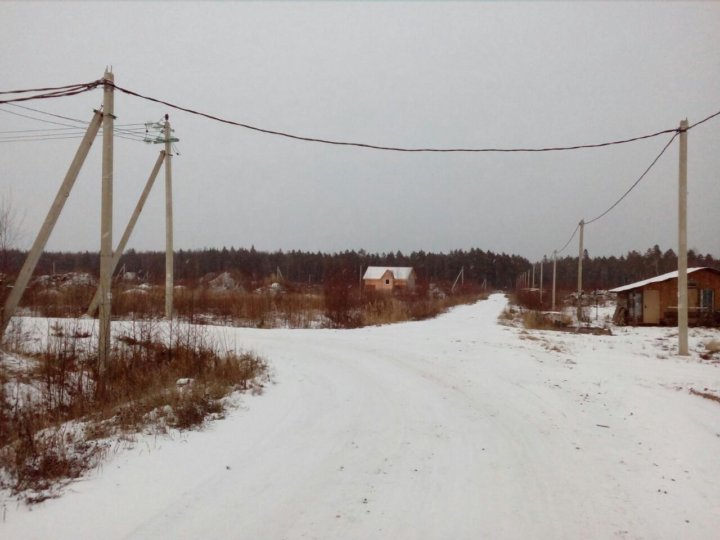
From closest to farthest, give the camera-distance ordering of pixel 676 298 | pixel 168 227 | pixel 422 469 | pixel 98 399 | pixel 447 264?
pixel 422 469
pixel 98 399
pixel 168 227
pixel 676 298
pixel 447 264

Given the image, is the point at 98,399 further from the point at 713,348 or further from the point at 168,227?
the point at 713,348

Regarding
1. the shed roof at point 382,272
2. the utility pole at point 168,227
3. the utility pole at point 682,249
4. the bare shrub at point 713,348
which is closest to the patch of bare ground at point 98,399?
the utility pole at point 168,227

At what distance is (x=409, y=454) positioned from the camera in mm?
4246

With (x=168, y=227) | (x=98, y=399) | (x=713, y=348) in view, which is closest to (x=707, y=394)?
(x=713, y=348)

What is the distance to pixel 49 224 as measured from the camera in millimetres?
7461

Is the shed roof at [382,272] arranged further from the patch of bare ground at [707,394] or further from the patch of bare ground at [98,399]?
the patch of bare ground at [707,394]

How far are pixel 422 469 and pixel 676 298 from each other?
21.5 metres

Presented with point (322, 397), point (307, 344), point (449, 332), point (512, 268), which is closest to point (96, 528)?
point (322, 397)

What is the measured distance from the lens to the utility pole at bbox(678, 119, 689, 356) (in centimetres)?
1084

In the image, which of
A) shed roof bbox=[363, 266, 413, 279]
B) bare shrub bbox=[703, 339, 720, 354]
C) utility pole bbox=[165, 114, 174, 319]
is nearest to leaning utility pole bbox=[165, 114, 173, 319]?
utility pole bbox=[165, 114, 174, 319]

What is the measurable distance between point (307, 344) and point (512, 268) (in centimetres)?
12242

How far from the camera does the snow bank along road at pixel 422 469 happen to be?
2.98 metres

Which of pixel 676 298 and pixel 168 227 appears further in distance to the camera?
pixel 676 298

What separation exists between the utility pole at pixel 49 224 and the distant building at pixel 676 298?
22.7m
